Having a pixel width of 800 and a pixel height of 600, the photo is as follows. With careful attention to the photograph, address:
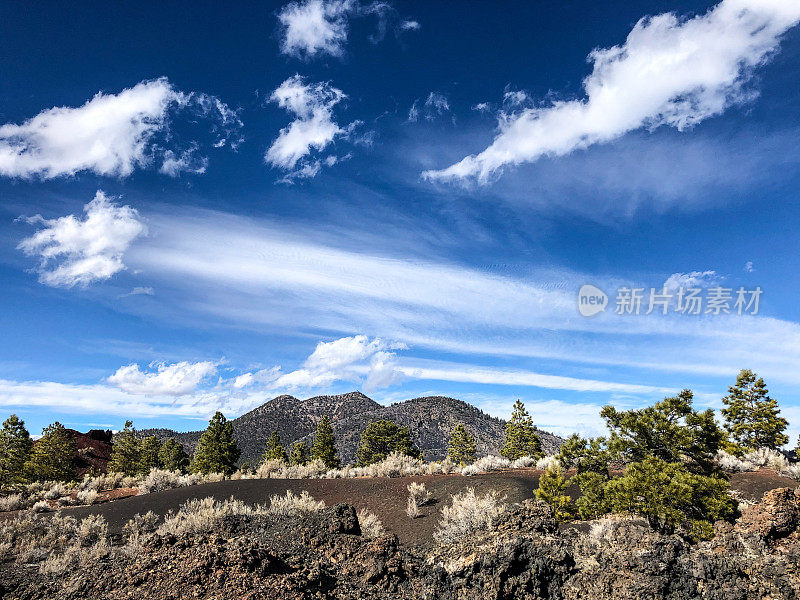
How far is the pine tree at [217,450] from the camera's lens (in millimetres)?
36750

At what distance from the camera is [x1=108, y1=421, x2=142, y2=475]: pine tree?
4781cm

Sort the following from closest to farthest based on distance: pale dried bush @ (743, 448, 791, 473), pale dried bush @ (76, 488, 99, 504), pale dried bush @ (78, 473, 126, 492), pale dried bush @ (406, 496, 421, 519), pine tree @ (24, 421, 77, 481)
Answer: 1. pale dried bush @ (406, 496, 421, 519)
2. pale dried bush @ (76, 488, 99, 504)
3. pale dried bush @ (743, 448, 791, 473)
4. pale dried bush @ (78, 473, 126, 492)
5. pine tree @ (24, 421, 77, 481)

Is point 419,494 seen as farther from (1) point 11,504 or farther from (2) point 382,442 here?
(2) point 382,442

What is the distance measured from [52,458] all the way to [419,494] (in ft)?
125

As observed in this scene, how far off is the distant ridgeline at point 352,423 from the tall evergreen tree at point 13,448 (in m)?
45.1

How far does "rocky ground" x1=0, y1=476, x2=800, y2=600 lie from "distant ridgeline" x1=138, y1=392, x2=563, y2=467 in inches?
2861

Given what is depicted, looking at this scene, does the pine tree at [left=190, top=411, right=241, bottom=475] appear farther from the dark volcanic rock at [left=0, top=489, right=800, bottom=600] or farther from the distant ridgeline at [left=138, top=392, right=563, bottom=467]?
the distant ridgeline at [left=138, top=392, right=563, bottom=467]

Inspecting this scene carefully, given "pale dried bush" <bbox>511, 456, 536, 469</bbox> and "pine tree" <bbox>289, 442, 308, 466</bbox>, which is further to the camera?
"pine tree" <bbox>289, 442, 308, 466</bbox>

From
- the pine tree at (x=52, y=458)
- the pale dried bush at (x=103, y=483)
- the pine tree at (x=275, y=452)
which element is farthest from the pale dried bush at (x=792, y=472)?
the pine tree at (x=52, y=458)

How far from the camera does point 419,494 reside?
64.2ft

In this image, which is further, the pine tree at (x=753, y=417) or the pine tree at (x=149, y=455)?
the pine tree at (x=149, y=455)

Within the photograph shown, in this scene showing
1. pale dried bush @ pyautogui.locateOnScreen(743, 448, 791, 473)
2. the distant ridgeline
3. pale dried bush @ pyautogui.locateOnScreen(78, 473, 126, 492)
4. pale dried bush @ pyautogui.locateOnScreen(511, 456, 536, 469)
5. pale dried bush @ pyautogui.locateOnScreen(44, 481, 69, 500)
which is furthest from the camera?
the distant ridgeline

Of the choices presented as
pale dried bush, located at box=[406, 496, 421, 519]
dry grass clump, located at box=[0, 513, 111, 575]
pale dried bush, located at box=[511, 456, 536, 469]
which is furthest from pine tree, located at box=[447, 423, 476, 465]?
dry grass clump, located at box=[0, 513, 111, 575]

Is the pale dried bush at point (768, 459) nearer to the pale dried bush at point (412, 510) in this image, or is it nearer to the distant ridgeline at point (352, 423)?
the pale dried bush at point (412, 510)
